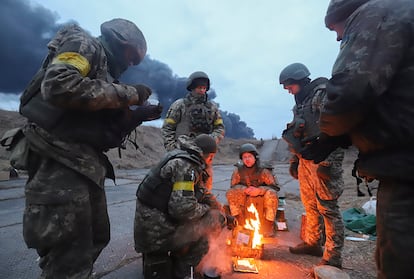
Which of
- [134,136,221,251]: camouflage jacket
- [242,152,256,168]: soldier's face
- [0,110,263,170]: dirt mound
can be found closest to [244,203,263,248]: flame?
[242,152,256,168]: soldier's face

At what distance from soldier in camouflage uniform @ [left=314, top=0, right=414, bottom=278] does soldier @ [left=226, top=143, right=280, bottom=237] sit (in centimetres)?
300

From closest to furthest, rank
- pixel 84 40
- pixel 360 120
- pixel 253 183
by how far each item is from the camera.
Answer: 1. pixel 360 120
2. pixel 84 40
3. pixel 253 183

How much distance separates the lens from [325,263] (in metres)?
2.76

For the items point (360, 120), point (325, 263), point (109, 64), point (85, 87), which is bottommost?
point (325, 263)

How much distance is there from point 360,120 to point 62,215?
1842mm

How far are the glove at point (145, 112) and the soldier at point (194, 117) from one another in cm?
242

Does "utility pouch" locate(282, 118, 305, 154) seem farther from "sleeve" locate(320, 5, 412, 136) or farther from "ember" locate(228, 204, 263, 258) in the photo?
"sleeve" locate(320, 5, 412, 136)

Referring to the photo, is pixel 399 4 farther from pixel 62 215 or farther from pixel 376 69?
pixel 62 215

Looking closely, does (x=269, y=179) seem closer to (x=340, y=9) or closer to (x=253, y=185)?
(x=253, y=185)

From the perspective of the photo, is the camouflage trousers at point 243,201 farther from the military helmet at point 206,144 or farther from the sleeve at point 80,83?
the sleeve at point 80,83

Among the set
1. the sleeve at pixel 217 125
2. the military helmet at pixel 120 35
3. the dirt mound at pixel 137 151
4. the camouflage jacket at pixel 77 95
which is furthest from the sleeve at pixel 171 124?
the dirt mound at pixel 137 151

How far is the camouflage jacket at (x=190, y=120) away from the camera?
4.41m

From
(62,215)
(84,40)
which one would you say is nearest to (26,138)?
(62,215)

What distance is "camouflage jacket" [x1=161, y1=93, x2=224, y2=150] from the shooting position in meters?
4.41
